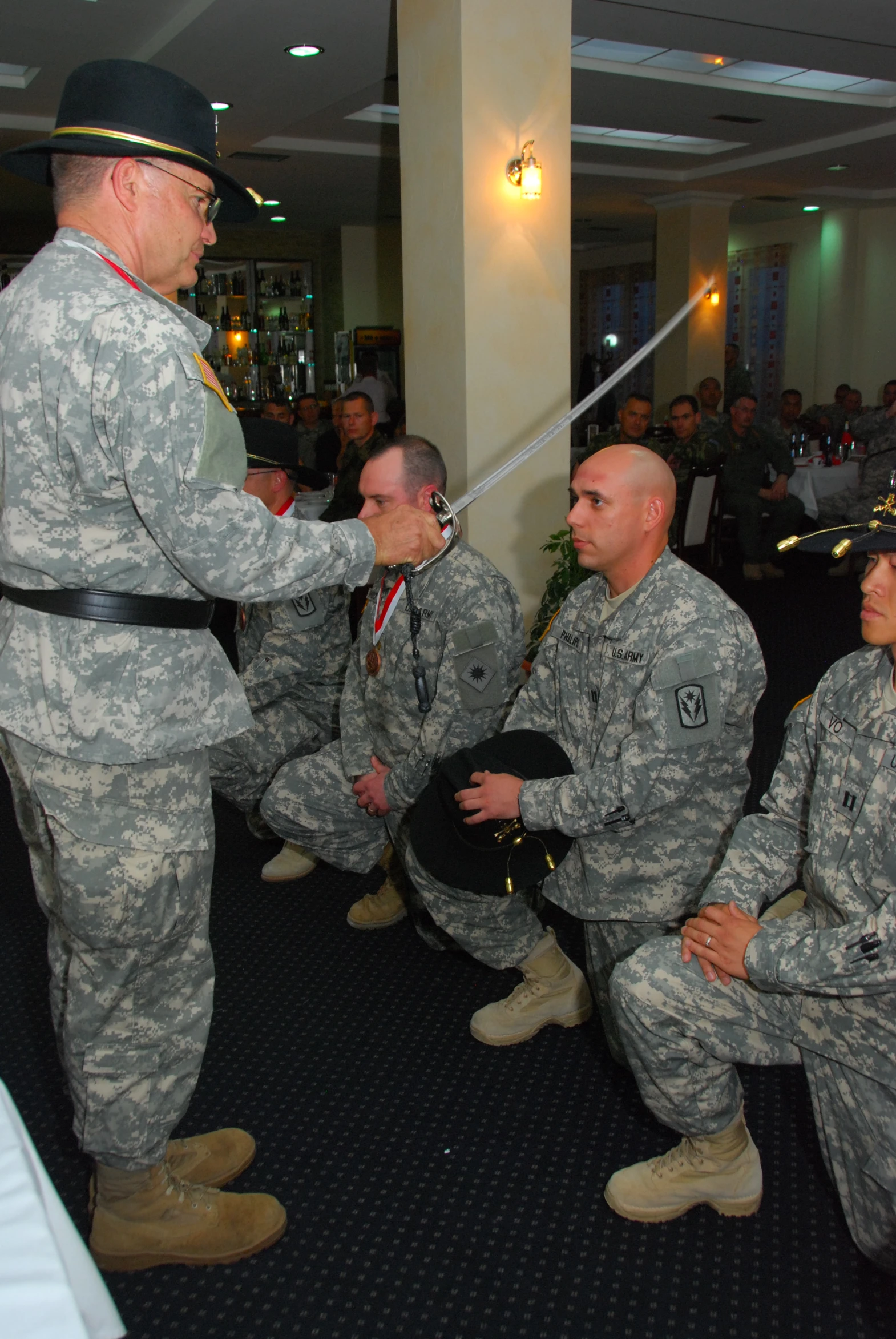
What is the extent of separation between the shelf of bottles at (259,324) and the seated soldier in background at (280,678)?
8292 mm

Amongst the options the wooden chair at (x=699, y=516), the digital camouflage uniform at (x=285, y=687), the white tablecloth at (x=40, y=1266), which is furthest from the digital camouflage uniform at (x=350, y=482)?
the white tablecloth at (x=40, y=1266)

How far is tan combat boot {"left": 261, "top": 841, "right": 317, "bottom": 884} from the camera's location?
323cm

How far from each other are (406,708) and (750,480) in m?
5.53

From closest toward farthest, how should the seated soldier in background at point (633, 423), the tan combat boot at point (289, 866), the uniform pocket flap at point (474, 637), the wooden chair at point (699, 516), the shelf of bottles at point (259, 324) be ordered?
the uniform pocket flap at point (474, 637) < the tan combat boot at point (289, 866) < the wooden chair at point (699, 516) < the seated soldier in background at point (633, 423) < the shelf of bottles at point (259, 324)

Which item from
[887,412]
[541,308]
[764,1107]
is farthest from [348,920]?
[887,412]

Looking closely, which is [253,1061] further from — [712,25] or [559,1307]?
[712,25]

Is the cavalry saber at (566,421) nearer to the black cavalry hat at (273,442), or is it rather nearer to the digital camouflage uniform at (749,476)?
the black cavalry hat at (273,442)

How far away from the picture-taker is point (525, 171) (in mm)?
4164

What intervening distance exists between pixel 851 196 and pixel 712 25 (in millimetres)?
6963

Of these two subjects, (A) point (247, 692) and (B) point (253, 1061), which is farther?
(A) point (247, 692)

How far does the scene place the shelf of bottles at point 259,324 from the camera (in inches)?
472

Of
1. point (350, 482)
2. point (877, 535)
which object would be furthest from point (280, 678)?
point (350, 482)

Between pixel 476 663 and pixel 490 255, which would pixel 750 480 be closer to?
pixel 490 255

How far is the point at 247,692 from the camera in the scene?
327 centimetres
